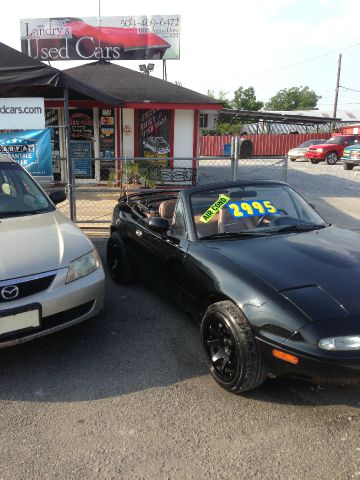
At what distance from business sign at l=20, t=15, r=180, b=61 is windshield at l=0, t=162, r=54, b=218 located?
1221 centimetres

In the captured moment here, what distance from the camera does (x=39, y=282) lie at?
10.0ft

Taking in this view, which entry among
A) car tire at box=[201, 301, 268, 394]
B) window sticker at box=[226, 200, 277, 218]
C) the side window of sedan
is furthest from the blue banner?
car tire at box=[201, 301, 268, 394]

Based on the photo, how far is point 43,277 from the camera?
10.1 ft

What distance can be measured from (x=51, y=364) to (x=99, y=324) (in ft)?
2.43

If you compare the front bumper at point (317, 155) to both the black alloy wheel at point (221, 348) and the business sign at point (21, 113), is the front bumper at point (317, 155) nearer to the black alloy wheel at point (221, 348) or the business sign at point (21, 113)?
the business sign at point (21, 113)

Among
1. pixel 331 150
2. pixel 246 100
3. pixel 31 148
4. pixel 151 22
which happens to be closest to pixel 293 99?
pixel 246 100

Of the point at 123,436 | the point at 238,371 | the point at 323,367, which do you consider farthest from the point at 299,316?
the point at 123,436

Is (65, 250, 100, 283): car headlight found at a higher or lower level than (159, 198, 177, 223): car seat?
lower

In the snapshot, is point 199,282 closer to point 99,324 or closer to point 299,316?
point 299,316

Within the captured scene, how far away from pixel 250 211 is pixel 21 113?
15.6 feet

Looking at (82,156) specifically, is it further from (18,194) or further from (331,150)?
(331,150)

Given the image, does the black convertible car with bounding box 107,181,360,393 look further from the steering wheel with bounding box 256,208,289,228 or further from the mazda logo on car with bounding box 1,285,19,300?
the mazda logo on car with bounding box 1,285,19,300

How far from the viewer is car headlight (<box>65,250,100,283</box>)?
3262 millimetres

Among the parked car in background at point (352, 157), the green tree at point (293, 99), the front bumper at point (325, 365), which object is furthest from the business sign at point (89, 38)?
the green tree at point (293, 99)
